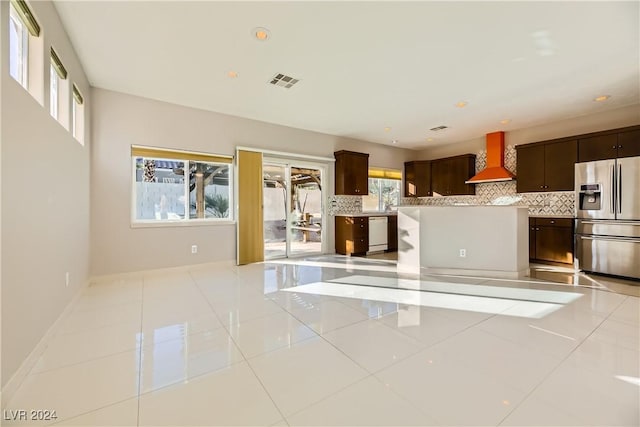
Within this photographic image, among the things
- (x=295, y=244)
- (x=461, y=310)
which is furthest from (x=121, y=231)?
(x=461, y=310)

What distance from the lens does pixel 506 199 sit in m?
6.24

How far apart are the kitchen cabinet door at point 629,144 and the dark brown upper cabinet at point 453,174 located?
2.60 meters

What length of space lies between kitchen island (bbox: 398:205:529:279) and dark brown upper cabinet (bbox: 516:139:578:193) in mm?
1523

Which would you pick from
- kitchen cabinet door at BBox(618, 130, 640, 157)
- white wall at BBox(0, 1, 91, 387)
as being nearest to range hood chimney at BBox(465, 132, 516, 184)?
kitchen cabinet door at BBox(618, 130, 640, 157)

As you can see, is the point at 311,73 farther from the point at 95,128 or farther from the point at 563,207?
the point at 563,207

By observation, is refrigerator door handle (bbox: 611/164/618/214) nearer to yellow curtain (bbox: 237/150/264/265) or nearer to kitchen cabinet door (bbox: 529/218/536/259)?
kitchen cabinet door (bbox: 529/218/536/259)

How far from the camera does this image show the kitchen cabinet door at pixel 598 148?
4.46 meters

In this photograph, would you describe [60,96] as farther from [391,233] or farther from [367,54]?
[391,233]

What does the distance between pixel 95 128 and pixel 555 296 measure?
6451 mm

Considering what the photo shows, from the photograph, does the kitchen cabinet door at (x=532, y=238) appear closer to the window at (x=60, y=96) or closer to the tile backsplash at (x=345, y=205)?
the tile backsplash at (x=345, y=205)

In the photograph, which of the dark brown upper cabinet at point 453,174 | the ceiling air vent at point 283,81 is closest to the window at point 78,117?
the ceiling air vent at point 283,81

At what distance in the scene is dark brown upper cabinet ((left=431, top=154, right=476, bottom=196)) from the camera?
22.2ft

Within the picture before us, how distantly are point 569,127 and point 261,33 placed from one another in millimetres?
5977

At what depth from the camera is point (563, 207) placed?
539 cm
